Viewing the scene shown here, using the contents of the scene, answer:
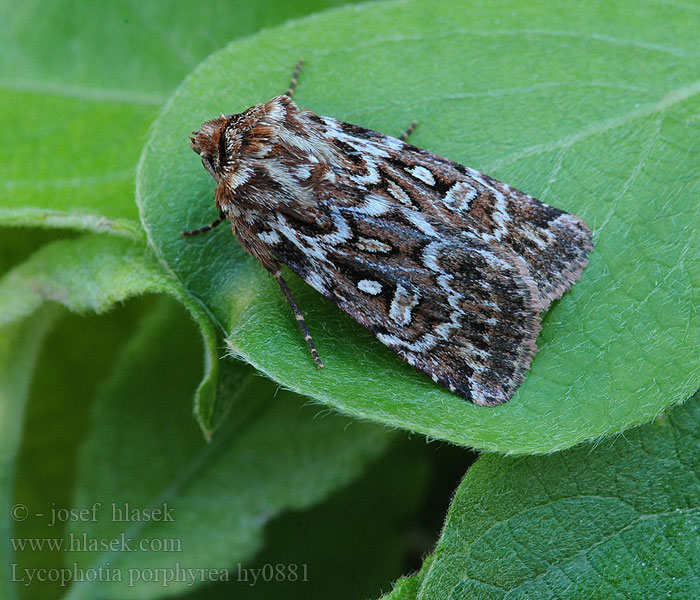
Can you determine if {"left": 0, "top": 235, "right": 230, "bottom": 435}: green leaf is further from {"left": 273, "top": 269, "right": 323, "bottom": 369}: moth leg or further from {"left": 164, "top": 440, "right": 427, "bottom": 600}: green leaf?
{"left": 164, "top": 440, "right": 427, "bottom": 600}: green leaf

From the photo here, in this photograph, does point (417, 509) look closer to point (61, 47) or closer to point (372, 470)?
point (372, 470)

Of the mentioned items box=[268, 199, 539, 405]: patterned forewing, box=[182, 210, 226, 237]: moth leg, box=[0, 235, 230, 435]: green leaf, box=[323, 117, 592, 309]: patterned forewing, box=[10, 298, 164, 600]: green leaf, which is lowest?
box=[10, 298, 164, 600]: green leaf

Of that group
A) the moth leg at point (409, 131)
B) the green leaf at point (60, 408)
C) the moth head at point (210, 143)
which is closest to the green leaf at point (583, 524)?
the moth leg at point (409, 131)

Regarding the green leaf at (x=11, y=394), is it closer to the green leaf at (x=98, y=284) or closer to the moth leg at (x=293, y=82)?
the green leaf at (x=98, y=284)

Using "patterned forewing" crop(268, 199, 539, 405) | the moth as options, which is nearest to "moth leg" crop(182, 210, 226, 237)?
the moth

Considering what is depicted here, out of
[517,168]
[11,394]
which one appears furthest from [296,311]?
[11,394]
